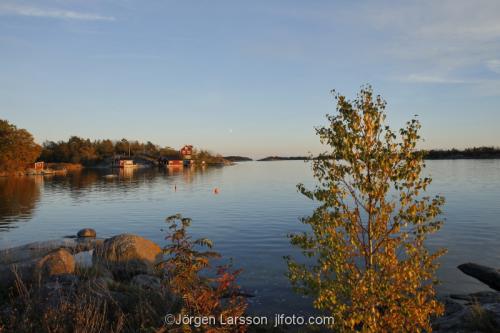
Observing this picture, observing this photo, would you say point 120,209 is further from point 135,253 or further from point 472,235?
point 472,235

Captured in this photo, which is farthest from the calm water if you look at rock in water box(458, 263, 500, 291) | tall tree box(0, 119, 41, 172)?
tall tree box(0, 119, 41, 172)

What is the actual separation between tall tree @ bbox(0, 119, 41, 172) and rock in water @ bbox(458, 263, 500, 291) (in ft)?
429

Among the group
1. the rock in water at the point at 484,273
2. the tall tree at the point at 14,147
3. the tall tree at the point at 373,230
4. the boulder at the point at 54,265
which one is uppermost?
the tall tree at the point at 14,147

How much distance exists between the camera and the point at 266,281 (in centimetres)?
1945

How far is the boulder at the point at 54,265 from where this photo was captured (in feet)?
48.7

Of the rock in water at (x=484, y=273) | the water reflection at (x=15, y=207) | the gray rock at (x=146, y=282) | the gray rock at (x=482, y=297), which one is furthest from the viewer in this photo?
the water reflection at (x=15, y=207)

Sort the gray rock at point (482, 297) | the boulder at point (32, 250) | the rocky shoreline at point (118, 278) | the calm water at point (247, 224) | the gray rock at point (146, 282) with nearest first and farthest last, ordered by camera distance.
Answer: the rocky shoreline at point (118, 278), the gray rock at point (482, 297), the gray rock at point (146, 282), the boulder at point (32, 250), the calm water at point (247, 224)

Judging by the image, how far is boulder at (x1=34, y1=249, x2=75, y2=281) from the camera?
48.7ft

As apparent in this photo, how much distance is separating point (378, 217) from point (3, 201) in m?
62.9

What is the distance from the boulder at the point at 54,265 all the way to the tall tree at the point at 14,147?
12263 centimetres

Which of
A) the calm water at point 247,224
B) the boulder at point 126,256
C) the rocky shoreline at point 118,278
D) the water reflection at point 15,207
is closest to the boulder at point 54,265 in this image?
the rocky shoreline at point 118,278

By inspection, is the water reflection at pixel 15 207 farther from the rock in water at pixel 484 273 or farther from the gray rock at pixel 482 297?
the rock in water at pixel 484 273

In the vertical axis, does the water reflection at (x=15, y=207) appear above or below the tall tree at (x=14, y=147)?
below

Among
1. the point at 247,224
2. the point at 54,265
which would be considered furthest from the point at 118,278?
the point at 247,224
